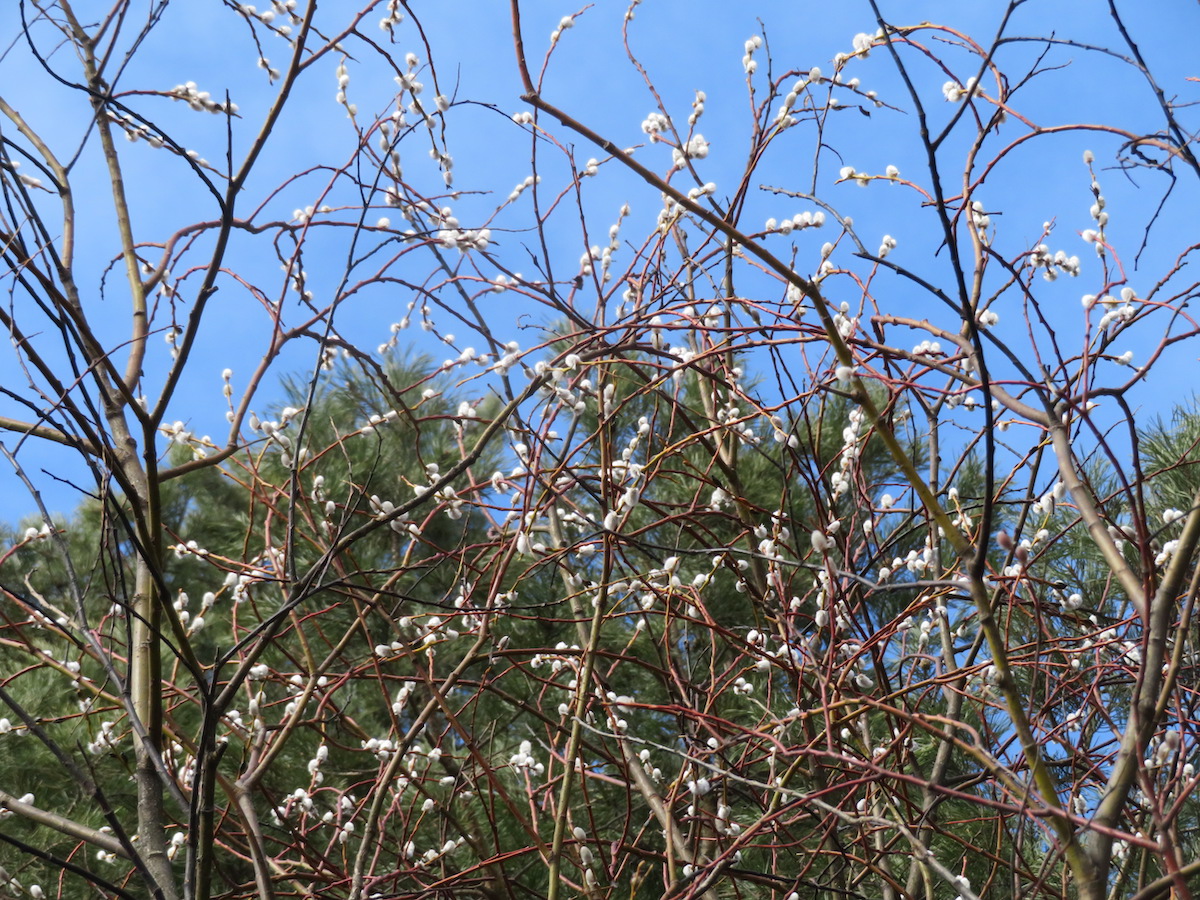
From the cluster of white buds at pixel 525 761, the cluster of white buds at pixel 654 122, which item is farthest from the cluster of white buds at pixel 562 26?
the cluster of white buds at pixel 525 761

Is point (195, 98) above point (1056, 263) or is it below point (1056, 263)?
above

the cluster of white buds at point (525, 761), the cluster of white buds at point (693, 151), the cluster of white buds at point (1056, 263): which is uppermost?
the cluster of white buds at point (693, 151)

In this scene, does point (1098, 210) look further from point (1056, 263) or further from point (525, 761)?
point (525, 761)

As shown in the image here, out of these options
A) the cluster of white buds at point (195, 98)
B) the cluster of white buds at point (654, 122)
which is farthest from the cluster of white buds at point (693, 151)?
the cluster of white buds at point (195, 98)

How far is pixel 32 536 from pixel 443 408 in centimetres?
332

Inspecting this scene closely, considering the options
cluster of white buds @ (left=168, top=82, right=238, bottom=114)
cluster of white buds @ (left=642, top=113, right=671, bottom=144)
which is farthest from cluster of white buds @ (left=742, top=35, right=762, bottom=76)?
cluster of white buds @ (left=168, top=82, right=238, bottom=114)

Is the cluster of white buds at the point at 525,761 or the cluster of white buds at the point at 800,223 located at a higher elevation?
the cluster of white buds at the point at 800,223

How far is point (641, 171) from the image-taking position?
4.12 ft

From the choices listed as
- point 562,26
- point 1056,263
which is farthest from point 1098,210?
point 562,26

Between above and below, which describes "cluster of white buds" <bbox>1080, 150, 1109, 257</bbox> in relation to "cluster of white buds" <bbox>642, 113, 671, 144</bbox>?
below

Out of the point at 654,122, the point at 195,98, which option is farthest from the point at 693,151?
the point at 195,98

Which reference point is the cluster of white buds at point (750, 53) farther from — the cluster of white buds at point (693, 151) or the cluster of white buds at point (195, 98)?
the cluster of white buds at point (195, 98)

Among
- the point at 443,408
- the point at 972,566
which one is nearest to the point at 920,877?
the point at 972,566

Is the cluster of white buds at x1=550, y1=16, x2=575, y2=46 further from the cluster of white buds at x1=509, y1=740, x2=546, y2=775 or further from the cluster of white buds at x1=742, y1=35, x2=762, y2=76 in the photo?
the cluster of white buds at x1=509, y1=740, x2=546, y2=775
